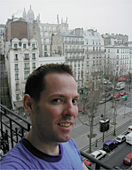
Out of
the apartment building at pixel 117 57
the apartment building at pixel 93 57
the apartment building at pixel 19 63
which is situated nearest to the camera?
the apartment building at pixel 19 63

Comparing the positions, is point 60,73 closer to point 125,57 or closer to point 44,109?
point 44,109

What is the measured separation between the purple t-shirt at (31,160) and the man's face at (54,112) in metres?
0.11

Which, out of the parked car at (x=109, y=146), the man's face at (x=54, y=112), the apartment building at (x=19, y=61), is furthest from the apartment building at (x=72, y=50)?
the man's face at (x=54, y=112)

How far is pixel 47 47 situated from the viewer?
34.3 m

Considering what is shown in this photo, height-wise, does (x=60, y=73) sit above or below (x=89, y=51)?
below

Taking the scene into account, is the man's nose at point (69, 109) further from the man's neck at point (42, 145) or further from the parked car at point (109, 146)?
the parked car at point (109, 146)

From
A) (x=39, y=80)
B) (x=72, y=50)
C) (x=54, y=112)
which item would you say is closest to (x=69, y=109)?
(x=54, y=112)

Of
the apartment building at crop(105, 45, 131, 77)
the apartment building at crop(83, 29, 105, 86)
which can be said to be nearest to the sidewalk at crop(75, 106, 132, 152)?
the apartment building at crop(83, 29, 105, 86)

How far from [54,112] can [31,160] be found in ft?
1.19

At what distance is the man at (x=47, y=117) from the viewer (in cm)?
120

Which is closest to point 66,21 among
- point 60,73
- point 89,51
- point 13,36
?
point 89,51

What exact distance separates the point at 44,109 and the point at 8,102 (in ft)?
74.1

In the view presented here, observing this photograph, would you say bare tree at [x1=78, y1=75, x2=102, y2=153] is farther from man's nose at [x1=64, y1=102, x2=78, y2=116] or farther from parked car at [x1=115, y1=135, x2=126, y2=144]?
man's nose at [x1=64, y1=102, x2=78, y2=116]

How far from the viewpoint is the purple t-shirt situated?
1095 mm
